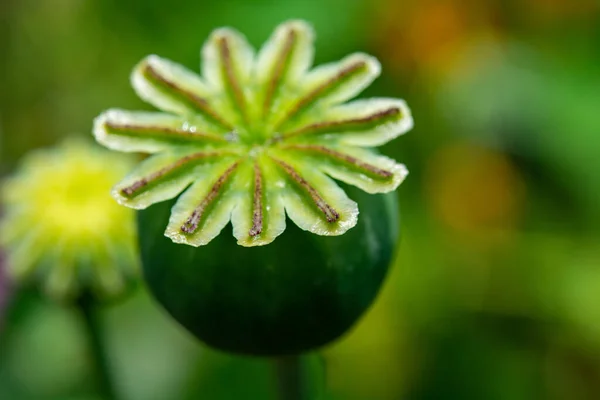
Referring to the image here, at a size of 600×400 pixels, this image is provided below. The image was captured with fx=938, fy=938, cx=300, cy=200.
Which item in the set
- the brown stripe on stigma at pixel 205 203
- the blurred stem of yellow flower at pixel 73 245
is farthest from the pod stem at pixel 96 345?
the brown stripe on stigma at pixel 205 203

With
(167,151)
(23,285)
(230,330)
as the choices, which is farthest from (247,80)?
(23,285)

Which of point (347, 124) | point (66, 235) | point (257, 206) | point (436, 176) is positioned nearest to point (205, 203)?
point (257, 206)

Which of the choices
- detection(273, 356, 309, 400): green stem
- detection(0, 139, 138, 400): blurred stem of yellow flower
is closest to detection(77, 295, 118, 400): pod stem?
detection(0, 139, 138, 400): blurred stem of yellow flower

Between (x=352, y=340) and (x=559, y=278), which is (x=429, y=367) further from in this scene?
(x=559, y=278)

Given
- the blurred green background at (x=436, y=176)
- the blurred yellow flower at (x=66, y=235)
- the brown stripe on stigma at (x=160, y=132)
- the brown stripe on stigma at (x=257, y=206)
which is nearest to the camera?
the brown stripe on stigma at (x=257, y=206)

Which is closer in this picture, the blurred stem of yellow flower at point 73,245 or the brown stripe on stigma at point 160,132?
the brown stripe on stigma at point 160,132

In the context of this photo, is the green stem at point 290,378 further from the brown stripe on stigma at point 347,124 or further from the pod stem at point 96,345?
the pod stem at point 96,345

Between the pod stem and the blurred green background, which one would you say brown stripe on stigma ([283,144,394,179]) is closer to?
the pod stem
